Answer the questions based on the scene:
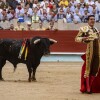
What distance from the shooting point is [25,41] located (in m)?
9.78

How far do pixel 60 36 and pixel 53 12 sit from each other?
3.20 ft

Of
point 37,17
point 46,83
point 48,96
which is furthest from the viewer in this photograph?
point 37,17

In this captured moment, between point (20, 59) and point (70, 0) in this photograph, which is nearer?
point (20, 59)

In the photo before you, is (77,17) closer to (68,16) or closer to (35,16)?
(68,16)

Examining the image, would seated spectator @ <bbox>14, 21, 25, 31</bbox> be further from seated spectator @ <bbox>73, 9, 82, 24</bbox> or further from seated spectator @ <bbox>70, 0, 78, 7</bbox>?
seated spectator @ <bbox>70, 0, 78, 7</bbox>

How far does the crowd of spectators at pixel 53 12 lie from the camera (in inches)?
619

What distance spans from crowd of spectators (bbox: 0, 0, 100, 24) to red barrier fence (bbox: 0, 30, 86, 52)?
44 centimetres

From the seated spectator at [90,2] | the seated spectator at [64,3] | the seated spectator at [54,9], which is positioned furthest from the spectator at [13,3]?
the seated spectator at [90,2]

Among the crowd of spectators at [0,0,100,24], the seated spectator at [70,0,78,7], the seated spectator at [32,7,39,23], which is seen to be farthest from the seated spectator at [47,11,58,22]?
the seated spectator at [70,0,78,7]

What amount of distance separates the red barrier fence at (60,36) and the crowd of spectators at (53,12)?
1.44 feet

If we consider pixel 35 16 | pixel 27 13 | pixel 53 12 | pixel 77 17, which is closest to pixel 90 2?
pixel 77 17

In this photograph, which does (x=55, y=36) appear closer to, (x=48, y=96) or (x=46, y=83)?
(x=46, y=83)

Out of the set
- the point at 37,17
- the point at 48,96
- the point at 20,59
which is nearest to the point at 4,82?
the point at 20,59

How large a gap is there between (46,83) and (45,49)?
0.88 m
